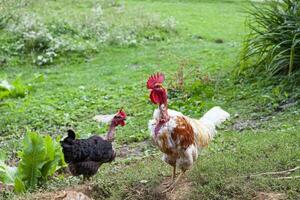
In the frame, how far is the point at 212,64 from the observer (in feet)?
39.5

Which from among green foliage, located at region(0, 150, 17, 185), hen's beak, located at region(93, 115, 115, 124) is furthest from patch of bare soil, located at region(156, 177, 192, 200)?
hen's beak, located at region(93, 115, 115, 124)

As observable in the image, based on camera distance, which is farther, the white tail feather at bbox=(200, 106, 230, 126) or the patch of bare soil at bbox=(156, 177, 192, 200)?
the white tail feather at bbox=(200, 106, 230, 126)

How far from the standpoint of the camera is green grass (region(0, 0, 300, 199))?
5695 millimetres

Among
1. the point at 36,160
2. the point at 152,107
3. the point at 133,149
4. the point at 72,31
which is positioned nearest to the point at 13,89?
the point at 152,107

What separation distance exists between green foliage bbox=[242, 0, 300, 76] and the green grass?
491 millimetres

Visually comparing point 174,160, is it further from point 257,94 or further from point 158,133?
point 257,94

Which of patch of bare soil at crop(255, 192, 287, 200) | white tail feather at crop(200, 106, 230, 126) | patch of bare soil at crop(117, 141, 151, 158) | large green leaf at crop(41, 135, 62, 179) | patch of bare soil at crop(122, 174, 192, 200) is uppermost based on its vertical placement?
white tail feather at crop(200, 106, 230, 126)

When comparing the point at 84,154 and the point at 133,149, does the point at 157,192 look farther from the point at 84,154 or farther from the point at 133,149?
the point at 133,149

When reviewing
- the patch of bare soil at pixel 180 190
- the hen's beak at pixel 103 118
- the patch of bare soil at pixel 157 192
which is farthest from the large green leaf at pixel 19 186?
the hen's beak at pixel 103 118

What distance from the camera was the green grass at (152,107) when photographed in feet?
18.7

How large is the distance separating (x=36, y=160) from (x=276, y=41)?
519 cm

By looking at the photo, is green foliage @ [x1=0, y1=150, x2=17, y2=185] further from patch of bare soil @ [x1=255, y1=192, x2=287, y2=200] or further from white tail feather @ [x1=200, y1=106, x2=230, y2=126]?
patch of bare soil @ [x1=255, y1=192, x2=287, y2=200]

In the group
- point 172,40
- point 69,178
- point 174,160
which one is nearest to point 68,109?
point 69,178

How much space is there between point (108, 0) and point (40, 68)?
7.50 metres
